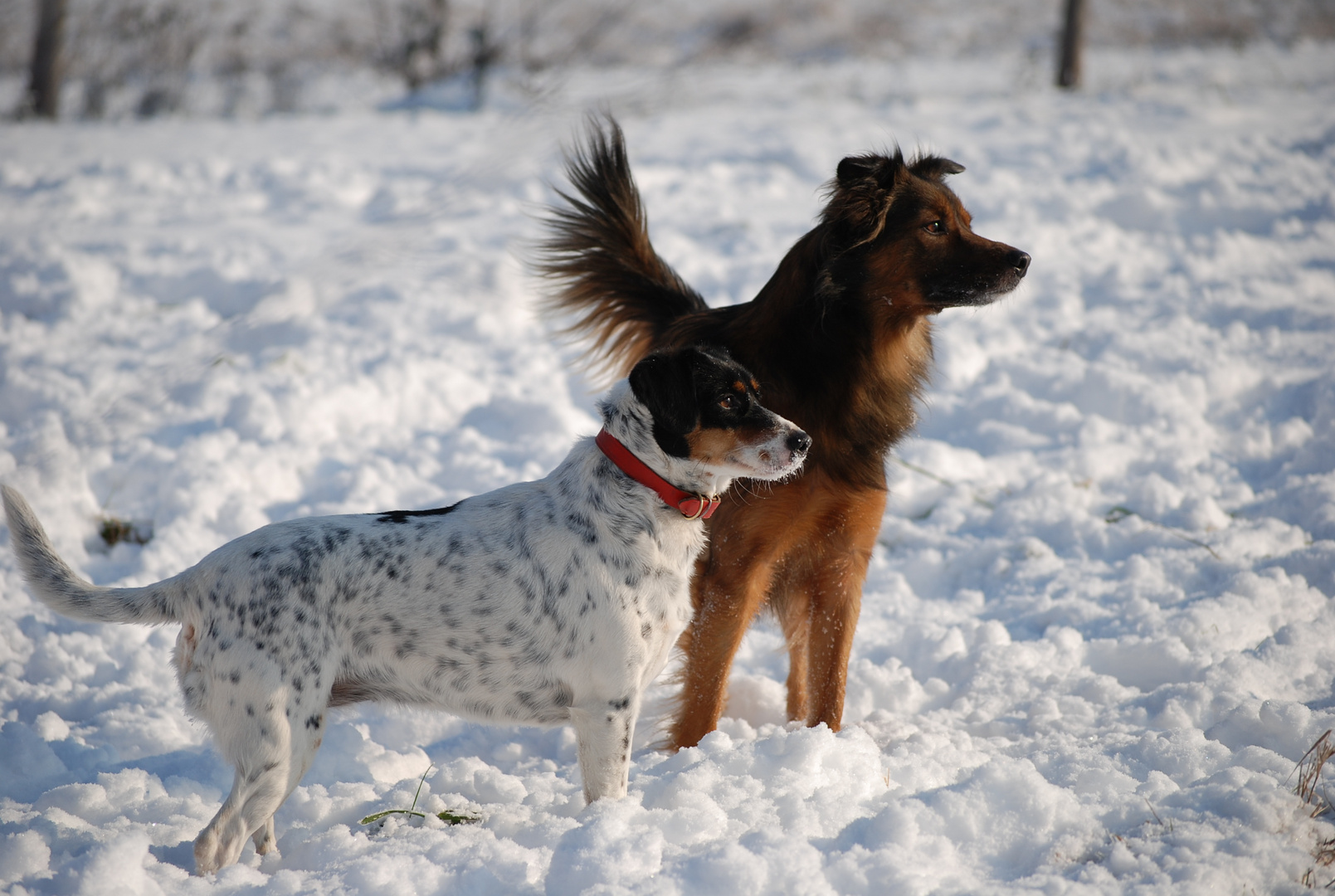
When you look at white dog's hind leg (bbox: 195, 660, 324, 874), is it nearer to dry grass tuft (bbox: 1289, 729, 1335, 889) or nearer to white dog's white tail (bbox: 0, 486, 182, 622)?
white dog's white tail (bbox: 0, 486, 182, 622)

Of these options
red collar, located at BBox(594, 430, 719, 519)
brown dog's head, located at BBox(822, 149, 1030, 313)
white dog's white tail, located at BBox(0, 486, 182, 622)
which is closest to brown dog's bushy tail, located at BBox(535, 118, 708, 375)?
brown dog's head, located at BBox(822, 149, 1030, 313)

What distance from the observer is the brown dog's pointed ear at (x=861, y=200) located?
3.09 meters

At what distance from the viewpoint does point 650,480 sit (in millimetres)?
2914

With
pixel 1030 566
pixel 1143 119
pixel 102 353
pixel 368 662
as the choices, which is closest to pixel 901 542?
pixel 1030 566

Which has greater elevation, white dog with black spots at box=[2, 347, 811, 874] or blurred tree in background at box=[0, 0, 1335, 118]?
blurred tree in background at box=[0, 0, 1335, 118]

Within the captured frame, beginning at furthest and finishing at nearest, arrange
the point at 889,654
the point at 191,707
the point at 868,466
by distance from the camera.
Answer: the point at 889,654 < the point at 868,466 < the point at 191,707

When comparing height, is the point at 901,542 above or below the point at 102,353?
below

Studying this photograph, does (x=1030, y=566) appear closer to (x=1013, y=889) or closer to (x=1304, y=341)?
(x=1013, y=889)

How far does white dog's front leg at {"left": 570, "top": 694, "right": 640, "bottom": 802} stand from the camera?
2816 mm

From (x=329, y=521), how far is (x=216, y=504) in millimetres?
2085

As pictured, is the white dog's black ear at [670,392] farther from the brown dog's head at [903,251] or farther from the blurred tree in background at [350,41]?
the blurred tree in background at [350,41]

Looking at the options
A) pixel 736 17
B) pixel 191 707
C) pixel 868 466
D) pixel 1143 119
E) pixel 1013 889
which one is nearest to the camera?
pixel 1013 889

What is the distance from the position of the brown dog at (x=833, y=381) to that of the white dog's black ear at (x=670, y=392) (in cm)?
46

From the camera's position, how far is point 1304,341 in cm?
617
